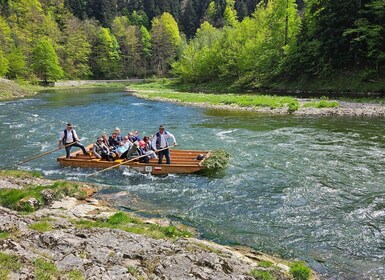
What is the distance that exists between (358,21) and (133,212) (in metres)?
39.7

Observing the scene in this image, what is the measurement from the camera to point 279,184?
14469 millimetres

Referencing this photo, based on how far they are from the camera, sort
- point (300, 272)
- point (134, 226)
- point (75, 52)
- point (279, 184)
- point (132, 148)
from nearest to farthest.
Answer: point (300, 272) < point (134, 226) < point (279, 184) < point (132, 148) < point (75, 52)

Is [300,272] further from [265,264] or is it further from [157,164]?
[157,164]

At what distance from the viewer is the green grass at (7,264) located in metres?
5.63

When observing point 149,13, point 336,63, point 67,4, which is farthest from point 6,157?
point 149,13

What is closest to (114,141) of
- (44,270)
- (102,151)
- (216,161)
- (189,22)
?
(102,151)

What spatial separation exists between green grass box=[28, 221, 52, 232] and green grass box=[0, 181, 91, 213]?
252cm

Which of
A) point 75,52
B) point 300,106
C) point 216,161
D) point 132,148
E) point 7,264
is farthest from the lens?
point 75,52

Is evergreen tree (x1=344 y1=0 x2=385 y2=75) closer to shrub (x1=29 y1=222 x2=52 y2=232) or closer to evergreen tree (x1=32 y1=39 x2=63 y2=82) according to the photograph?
shrub (x1=29 y1=222 x2=52 y2=232)

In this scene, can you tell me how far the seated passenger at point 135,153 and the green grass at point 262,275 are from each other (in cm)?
1092

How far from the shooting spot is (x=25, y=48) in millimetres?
84312

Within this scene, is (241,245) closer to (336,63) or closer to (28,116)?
(28,116)

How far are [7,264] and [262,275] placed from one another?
498cm

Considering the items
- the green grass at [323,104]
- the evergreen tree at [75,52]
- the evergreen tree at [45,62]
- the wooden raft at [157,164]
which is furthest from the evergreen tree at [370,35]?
the evergreen tree at [75,52]
